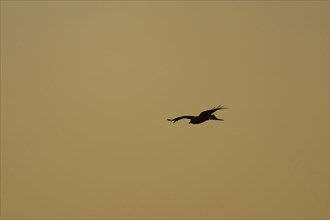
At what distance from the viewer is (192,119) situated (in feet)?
307

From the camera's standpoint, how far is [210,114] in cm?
9325

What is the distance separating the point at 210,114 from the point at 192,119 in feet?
6.22
